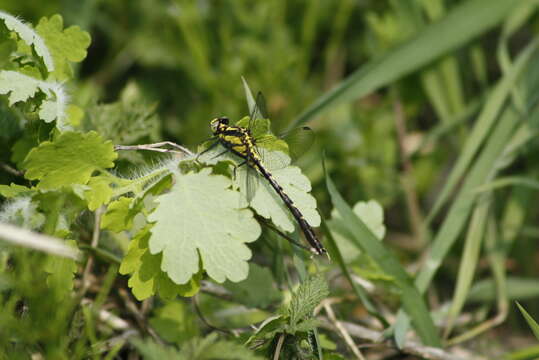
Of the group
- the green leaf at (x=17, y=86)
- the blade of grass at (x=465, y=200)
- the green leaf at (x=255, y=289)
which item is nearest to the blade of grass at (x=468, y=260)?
the blade of grass at (x=465, y=200)

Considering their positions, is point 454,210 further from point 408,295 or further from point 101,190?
point 101,190

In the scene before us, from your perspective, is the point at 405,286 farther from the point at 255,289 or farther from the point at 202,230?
the point at 202,230

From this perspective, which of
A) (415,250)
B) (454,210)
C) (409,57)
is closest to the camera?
(454,210)

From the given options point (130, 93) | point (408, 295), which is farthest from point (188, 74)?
point (408, 295)

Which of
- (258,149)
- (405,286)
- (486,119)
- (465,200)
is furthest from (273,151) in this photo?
(486,119)

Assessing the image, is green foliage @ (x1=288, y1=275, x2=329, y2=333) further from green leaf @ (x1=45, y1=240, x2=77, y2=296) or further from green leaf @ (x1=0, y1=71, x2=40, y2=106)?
green leaf @ (x1=0, y1=71, x2=40, y2=106)

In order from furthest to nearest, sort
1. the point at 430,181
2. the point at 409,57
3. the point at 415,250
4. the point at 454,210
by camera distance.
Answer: the point at 430,181 → the point at 415,250 → the point at 409,57 → the point at 454,210
